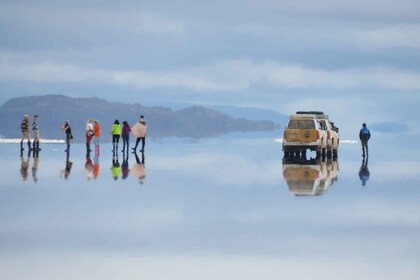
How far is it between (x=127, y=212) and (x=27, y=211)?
68.0 inches

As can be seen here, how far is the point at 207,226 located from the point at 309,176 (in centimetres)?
1700

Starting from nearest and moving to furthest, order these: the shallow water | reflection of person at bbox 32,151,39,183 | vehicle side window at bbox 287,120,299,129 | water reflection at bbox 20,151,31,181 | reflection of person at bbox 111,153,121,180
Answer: the shallow water < reflection of person at bbox 32,151,39,183 < water reflection at bbox 20,151,31,181 < reflection of person at bbox 111,153,121,180 < vehicle side window at bbox 287,120,299,129

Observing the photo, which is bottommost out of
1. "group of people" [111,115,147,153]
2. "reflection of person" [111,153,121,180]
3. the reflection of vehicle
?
"reflection of person" [111,153,121,180]

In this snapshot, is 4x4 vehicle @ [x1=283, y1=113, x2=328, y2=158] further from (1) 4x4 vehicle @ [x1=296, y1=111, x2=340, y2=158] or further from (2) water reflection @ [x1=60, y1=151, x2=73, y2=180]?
(2) water reflection @ [x1=60, y1=151, x2=73, y2=180]

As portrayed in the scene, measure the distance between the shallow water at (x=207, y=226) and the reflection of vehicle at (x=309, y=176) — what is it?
0.06m

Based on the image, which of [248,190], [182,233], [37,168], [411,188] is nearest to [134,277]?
[182,233]

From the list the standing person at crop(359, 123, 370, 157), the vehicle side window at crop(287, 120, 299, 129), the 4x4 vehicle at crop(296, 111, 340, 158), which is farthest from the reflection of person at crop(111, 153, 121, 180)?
the standing person at crop(359, 123, 370, 157)

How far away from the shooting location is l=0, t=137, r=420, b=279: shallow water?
1549 cm

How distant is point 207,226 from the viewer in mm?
20734

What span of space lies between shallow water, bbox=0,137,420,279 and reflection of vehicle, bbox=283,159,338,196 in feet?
0.19

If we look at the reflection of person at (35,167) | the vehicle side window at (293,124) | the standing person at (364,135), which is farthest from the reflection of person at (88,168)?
the standing person at (364,135)

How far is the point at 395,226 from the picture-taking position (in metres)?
21.3

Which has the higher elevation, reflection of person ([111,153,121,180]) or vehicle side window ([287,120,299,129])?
vehicle side window ([287,120,299,129])

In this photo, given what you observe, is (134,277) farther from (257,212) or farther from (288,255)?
(257,212)
